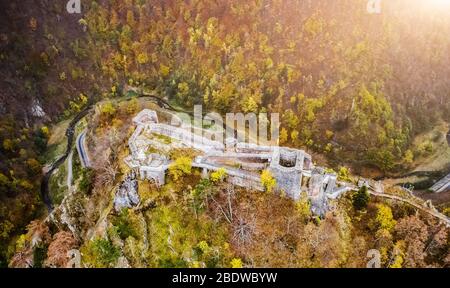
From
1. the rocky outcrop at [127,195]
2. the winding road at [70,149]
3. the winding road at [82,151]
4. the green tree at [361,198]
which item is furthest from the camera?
the winding road at [70,149]

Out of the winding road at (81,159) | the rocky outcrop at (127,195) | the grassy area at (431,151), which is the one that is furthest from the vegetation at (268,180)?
the grassy area at (431,151)

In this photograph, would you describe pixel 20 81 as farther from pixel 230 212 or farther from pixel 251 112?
pixel 230 212

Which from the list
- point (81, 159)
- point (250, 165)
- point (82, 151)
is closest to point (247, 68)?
point (82, 151)

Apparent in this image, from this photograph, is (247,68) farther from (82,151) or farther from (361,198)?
(361,198)

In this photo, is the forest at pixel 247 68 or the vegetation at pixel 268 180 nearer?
the vegetation at pixel 268 180

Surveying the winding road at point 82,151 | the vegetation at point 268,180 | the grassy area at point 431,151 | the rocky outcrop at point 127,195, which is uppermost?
the vegetation at point 268,180

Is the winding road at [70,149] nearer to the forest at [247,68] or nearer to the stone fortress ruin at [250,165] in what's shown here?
the forest at [247,68]

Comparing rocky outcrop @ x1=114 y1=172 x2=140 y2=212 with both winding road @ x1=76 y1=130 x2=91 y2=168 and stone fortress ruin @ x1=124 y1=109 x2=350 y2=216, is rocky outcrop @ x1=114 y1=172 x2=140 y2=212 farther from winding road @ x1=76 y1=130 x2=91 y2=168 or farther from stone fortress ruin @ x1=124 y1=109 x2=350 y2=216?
winding road @ x1=76 y1=130 x2=91 y2=168
